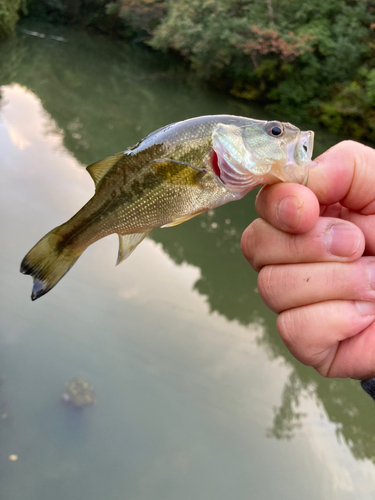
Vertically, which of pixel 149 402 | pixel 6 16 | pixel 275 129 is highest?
pixel 275 129

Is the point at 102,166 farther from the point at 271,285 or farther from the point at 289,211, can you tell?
the point at 271,285

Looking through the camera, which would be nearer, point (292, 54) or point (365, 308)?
point (365, 308)

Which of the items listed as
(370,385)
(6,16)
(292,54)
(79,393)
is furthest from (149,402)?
(6,16)

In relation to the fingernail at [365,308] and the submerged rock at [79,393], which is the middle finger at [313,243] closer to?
the fingernail at [365,308]

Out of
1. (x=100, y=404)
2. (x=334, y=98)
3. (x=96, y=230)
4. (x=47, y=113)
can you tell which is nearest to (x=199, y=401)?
(x=100, y=404)

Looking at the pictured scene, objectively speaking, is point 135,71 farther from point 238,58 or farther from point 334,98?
point 334,98

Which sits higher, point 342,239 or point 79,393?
point 342,239

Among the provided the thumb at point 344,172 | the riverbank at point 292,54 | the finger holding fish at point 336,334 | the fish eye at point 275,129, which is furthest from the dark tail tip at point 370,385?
the riverbank at point 292,54

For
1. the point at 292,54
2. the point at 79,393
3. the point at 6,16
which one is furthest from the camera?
the point at 6,16
